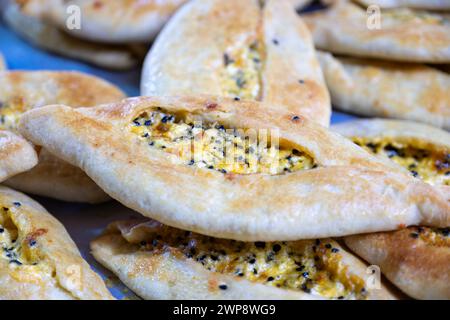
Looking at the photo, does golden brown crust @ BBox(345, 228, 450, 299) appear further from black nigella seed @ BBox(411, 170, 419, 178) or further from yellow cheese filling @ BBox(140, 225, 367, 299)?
black nigella seed @ BBox(411, 170, 419, 178)

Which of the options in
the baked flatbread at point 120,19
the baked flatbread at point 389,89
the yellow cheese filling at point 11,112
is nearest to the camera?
the yellow cheese filling at point 11,112

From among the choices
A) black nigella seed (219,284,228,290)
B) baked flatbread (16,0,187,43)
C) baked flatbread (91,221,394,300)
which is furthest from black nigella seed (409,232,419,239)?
baked flatbread (16,0,187,43)

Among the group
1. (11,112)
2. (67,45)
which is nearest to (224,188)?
(11,112)

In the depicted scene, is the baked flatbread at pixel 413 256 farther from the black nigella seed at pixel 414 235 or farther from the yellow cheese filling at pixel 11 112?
the yellow cheese filling at pixel 11 112

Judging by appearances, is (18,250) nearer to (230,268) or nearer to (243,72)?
(230,268)

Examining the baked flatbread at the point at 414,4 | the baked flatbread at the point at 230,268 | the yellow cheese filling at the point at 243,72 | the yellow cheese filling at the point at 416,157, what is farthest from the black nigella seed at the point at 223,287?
the baked flatbread at the point at 414,4
